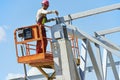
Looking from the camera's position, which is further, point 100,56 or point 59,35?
point 100,56

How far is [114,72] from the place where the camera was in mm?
14461

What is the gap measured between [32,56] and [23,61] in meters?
0.44

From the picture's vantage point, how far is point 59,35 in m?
10.8

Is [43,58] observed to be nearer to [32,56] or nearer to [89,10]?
[32,56]

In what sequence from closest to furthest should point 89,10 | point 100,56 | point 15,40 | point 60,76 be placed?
point 60,76 → point 89,10 → point 15,40 → point 100,56

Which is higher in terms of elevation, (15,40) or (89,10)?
(89,10)

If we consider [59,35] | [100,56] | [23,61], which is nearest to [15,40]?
[23,61]

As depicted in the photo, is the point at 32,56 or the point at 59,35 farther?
the point at 32,56

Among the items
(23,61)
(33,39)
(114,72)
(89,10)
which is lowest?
(114,72)

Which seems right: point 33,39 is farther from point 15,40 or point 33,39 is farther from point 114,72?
point 114,72

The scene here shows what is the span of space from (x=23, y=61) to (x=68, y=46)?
84.9 inches

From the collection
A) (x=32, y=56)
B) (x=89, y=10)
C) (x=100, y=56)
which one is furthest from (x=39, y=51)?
(x=100, y=56)

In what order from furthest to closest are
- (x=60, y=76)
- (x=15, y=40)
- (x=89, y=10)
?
1. (x=15, y=40)
2. (x=89, y=10)
3. (x=60, y=76)

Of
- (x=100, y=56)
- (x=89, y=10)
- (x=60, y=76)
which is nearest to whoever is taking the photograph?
(x=60, y=76)
